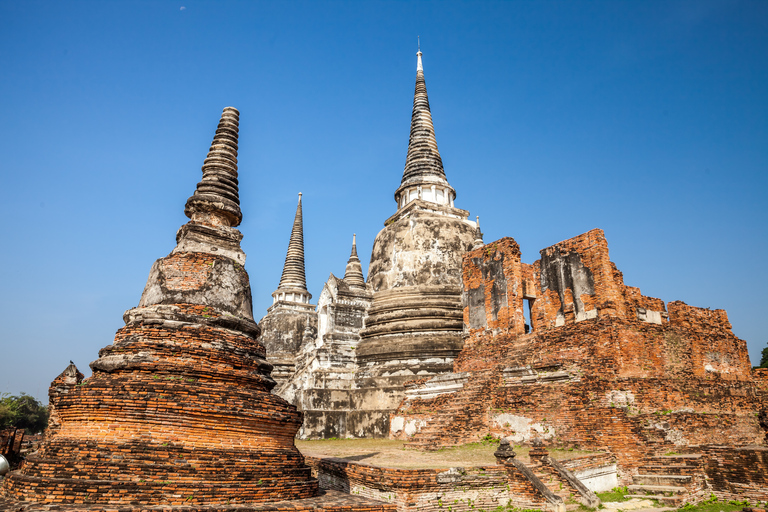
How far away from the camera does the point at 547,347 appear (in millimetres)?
13336

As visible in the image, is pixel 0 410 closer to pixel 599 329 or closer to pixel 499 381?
pixel 499 381

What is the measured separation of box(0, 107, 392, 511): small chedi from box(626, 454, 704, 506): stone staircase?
18.5 ft

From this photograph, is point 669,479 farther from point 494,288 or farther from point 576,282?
point 494,288

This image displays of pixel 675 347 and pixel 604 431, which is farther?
pixel 675 347

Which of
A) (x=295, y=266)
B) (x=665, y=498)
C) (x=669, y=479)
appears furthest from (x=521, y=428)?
(x=295, y=266)

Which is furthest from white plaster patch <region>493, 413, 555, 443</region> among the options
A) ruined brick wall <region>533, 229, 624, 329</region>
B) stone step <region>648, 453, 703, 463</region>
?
ruined brick wall <region>533, 229, 624, 329</region>

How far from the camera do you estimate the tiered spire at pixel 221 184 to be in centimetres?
915

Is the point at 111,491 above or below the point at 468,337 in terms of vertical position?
below

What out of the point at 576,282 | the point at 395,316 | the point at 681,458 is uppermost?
the point at 395,316

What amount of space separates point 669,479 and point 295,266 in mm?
29077

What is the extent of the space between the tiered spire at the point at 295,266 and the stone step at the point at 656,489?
2664cm

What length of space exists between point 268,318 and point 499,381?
75.1ft

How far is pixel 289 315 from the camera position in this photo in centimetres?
3328

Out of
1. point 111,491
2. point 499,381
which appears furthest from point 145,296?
point 499,381
